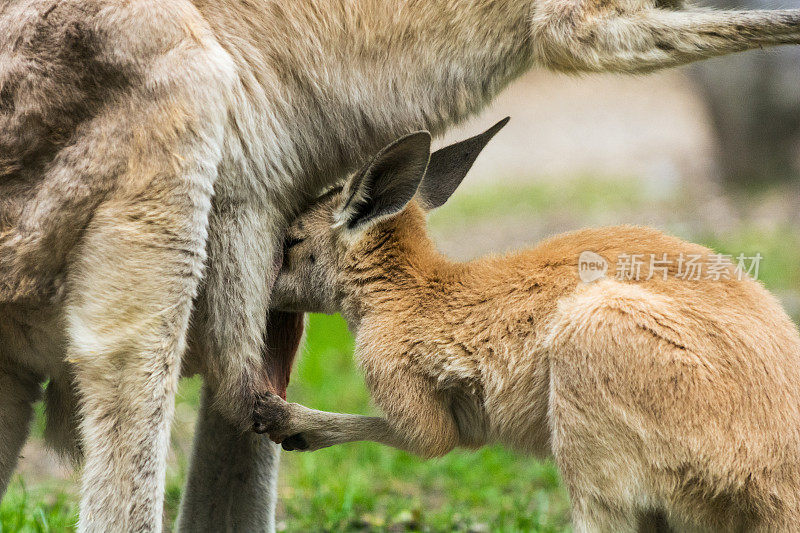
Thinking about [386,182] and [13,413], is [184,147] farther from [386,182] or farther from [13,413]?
[13,413]

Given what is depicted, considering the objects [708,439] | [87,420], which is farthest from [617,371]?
[87,420]

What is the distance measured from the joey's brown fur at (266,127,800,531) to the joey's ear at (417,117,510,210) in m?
0.25

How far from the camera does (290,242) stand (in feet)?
13.0

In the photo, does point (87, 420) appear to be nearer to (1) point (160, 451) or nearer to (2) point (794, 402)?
(1) point (160, 451)

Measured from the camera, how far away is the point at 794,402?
3.23 metres

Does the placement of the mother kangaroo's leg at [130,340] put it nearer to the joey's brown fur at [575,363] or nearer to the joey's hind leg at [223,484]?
the joey's brown fur at [575,363]

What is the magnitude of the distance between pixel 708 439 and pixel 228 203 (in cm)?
180

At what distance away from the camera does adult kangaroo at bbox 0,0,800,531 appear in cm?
327

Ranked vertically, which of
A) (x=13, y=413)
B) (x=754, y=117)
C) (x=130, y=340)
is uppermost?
(x=130, y=340)

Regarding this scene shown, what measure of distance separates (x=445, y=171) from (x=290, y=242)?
757 millimetres

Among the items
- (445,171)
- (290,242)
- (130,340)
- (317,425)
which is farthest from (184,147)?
(445,171)

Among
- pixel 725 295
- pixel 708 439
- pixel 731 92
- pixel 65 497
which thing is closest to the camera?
pixel 708 439

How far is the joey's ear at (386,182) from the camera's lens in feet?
11.8

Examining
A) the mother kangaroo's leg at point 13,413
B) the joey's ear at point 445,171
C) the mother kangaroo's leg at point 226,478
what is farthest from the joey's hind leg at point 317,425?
the joey's ear at point 445,171
